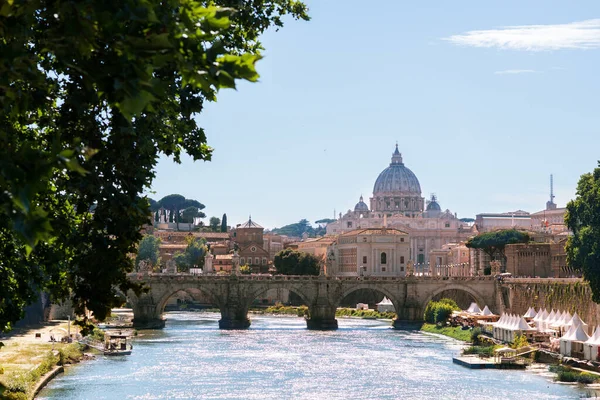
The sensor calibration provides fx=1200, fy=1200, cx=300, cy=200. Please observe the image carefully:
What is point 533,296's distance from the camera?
237 ft

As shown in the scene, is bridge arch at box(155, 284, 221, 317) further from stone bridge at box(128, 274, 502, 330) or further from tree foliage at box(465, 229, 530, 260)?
tree foliage at box(465, 229, 530, 260)

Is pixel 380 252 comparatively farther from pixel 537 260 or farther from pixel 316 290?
pixel 316 290

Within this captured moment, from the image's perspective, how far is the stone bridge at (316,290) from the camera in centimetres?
8294

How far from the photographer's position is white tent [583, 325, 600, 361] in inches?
1885

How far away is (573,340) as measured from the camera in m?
50.6

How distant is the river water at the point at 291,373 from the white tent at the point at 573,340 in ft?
8.62

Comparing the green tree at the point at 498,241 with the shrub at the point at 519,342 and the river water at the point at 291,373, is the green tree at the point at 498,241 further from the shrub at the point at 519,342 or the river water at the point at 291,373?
the shrub at the point at 519,342

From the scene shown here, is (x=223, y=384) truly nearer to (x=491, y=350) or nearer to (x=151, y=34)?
(x=491, y=350)

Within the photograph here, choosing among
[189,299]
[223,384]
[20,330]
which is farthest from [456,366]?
[189,299]

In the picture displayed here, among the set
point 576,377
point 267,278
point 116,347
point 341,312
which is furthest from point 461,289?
point 576,377

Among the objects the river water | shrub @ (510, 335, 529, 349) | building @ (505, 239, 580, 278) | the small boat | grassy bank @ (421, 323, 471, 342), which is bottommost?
Result: the river water

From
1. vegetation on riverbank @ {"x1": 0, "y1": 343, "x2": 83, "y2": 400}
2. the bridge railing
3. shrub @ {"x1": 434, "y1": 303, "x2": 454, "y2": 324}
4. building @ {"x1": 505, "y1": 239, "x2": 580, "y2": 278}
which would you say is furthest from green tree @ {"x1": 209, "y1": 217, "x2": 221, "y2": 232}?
vegetation on riverbank @ {"x1": 0, "y1": 343, "x2": 83, "y2": 400}

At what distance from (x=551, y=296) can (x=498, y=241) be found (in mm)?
46005

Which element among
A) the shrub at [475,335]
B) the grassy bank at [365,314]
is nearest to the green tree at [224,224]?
the grassy bank at [365,314]
